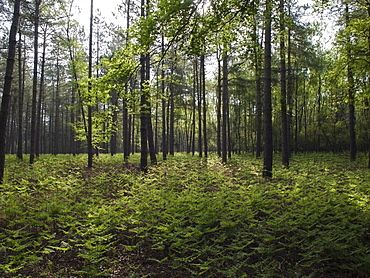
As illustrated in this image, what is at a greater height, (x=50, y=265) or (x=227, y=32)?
(x=227, y=32)

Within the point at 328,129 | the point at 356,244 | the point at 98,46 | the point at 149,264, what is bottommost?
the point at 149,264

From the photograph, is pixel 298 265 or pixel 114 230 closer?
pixel 298 265

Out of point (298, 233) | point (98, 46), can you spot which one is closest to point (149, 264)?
point (298, 233)

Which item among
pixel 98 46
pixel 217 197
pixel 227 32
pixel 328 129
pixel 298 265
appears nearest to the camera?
pixel 298 265

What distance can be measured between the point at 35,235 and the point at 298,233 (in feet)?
17.5

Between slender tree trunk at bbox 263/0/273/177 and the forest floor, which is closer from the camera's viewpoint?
the forest floor

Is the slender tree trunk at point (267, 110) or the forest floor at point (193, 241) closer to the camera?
the forest floor at point (193, 241)

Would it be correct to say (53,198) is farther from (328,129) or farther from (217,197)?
(328,129)

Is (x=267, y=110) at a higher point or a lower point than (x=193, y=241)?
higher

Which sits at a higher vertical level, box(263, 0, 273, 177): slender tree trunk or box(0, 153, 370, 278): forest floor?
box(263, 0, 273, 177): slender tree trunk

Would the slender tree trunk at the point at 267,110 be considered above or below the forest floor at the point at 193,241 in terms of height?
above

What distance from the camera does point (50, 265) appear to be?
4184 mm

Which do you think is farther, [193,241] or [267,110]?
[267,110]

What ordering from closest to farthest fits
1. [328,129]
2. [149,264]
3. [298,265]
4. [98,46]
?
[298,265] < [149,264] < [98,46] < [328,129]
